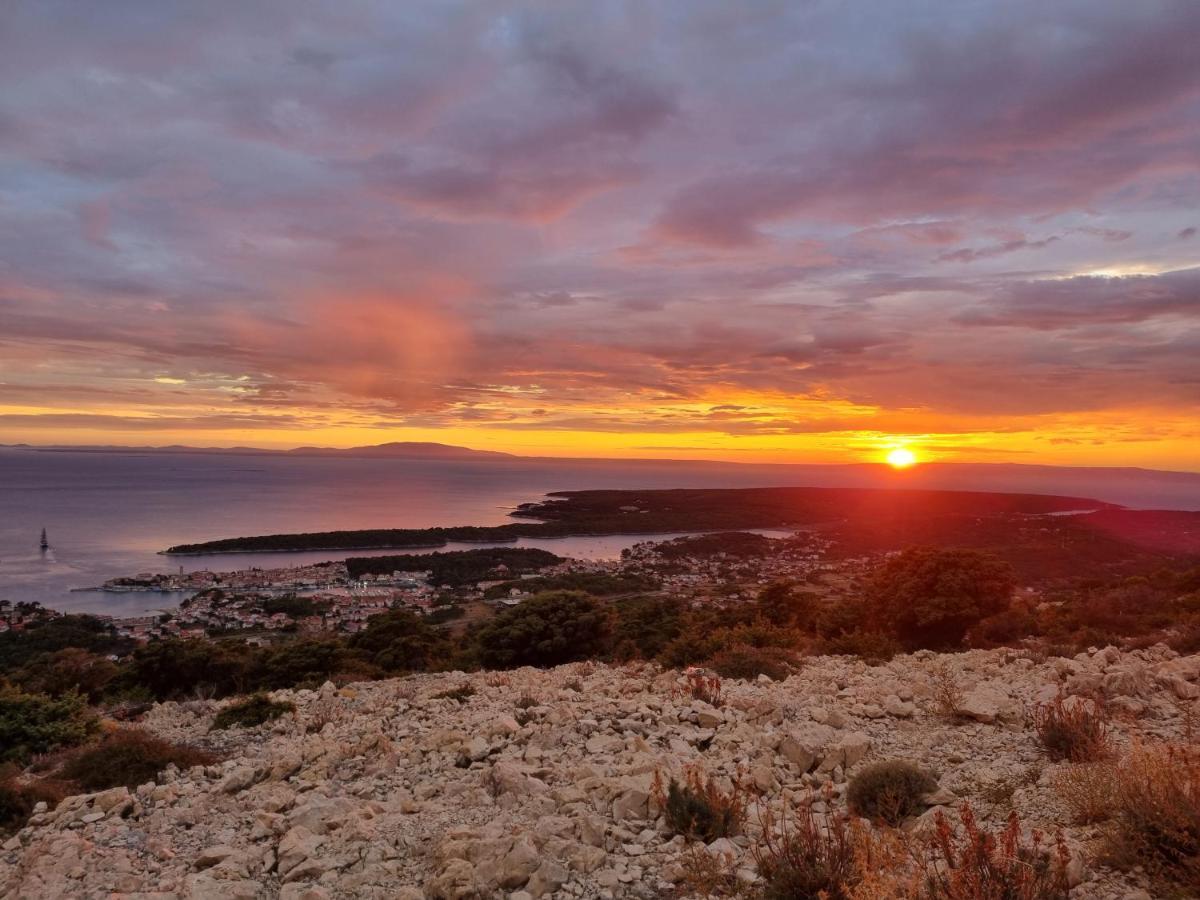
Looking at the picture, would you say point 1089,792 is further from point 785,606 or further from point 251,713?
point 785,606

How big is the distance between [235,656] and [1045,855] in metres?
18.5

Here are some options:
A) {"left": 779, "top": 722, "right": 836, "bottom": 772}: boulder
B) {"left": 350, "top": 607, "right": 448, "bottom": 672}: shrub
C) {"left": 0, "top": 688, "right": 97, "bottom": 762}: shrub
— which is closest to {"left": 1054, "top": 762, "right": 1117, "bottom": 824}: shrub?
{"left": 779, "top": 722, "right": 836, "bottom": 772}: boulder

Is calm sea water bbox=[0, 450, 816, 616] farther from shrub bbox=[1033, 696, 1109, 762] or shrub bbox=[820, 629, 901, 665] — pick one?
shrub bbox=[1033, 696, 1109, 762]

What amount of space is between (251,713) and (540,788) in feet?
21.7

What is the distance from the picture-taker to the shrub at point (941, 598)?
54.6 ft

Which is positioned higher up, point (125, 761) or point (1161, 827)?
point (1161, 827)

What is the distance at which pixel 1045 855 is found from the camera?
3.98 m

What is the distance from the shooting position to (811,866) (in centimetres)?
412

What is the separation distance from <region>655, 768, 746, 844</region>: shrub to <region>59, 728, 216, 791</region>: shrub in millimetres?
6224

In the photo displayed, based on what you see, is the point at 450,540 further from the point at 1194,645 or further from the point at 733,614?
the point at 1194,645

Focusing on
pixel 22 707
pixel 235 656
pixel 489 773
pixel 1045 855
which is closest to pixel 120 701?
pixel 235 656

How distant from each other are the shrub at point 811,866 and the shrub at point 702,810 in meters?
0.48

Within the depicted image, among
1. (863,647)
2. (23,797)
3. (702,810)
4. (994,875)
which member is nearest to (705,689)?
(702,810)

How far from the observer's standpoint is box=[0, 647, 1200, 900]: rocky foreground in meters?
4.71
